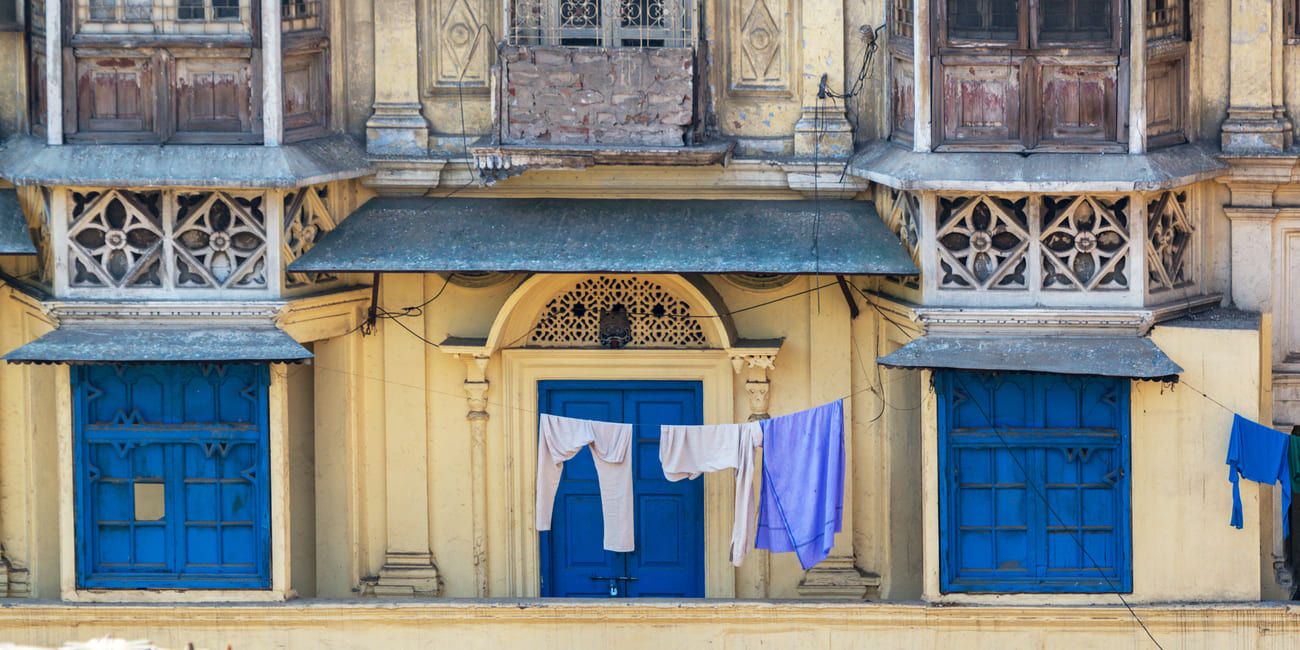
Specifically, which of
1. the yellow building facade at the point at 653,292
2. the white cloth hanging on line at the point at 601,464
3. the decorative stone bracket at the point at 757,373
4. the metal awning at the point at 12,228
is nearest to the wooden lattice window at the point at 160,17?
the yellow building facade at the point at 653,292

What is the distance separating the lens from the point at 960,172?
1850cm

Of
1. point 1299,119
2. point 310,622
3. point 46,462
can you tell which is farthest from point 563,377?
point 1299,119

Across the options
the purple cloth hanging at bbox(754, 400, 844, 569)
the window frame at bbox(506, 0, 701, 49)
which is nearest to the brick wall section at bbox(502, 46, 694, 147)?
the window frame at bbox(506, 0, 701, 49)

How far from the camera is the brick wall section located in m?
18.9

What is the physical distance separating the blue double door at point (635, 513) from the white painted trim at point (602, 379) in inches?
3.0

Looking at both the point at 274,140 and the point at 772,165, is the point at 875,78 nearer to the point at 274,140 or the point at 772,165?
the point at 772,165

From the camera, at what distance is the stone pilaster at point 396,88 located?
1962 centimetres

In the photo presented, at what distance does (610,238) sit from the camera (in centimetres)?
1923

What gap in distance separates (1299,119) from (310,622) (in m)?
7.87

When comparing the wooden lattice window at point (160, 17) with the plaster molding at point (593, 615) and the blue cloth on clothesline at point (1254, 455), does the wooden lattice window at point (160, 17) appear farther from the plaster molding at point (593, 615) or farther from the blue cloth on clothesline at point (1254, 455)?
the blue cloth on clothesline at point (1254, 455)

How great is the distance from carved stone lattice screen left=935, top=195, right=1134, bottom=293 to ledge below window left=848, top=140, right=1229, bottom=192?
0.70ft

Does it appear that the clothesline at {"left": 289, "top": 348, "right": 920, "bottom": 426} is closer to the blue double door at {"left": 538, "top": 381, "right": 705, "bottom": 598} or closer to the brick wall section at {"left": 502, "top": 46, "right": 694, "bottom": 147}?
the blue double door at {"left": 538, "top": 381, "right": 705, "bottom": 598}

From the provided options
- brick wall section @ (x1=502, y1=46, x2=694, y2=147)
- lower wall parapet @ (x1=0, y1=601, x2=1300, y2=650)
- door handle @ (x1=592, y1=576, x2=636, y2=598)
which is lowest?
lower wall parapet @ (x1=0, y1=601, x2=1300, y2=650)

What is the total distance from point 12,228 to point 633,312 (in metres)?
4.51
